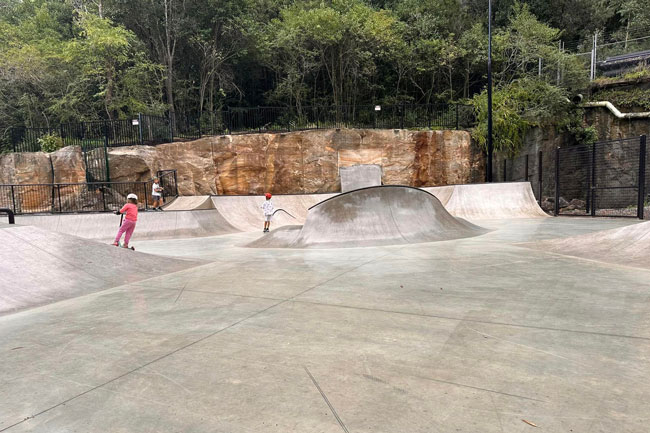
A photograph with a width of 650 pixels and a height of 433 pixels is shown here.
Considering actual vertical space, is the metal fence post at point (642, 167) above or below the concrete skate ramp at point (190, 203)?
above

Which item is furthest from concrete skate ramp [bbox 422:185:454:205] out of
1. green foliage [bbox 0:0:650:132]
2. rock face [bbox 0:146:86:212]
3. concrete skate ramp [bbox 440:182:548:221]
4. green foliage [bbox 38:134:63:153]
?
green foliage [bbox 38:134:63:153]

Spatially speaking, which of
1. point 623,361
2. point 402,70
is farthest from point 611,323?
point 402,70

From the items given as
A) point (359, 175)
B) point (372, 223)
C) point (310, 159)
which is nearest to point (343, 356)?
point (372, 223)

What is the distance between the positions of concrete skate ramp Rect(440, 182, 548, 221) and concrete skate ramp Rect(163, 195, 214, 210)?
11.0 m

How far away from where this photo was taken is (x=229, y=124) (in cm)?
2203

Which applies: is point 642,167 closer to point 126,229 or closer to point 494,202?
point 494,202

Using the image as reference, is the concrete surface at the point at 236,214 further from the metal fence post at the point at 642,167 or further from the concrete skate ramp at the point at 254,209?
the metal fence post at the point at 642,167

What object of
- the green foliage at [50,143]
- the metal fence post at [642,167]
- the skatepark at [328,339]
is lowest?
the skatepark at [328,339]

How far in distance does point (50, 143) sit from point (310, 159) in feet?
51.3

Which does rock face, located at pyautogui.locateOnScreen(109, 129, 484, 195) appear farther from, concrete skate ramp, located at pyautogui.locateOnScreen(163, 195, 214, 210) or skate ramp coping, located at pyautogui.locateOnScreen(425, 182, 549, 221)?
skate ramp coping, located at pyautogui.locateOnScreen(425, 182, 549, 221)

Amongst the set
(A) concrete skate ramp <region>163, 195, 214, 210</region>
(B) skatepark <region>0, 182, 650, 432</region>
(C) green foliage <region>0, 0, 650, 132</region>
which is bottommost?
(B) skatepark <region>0, 182, 650, 432</region>

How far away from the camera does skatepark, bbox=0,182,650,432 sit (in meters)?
1.89

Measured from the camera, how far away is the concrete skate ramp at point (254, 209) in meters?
15.6

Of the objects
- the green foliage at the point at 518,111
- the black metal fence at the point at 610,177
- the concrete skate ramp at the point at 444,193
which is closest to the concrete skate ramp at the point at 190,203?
the concrete skate ramp at the point at 444,193
